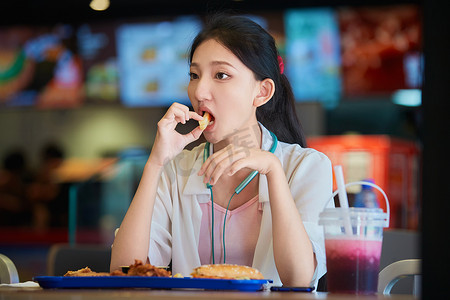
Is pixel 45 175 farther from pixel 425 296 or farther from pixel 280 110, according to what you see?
pixel 425 296

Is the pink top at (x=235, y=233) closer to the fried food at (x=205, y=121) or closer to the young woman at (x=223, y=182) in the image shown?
the young woman at (x=223, y=182)

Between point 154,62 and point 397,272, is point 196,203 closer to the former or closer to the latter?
point 397,272

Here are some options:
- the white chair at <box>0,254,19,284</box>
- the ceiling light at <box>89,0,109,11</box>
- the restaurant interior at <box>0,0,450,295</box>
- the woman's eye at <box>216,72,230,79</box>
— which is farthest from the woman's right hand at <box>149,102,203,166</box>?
the ceiling light at <box>89,0,109,11</box>

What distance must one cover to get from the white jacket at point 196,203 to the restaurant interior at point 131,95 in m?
2.56

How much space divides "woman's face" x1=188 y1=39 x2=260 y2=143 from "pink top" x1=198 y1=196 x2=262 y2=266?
20 centimetres

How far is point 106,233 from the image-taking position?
485 cm

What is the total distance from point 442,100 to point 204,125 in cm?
102

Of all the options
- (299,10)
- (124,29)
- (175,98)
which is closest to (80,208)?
(175,98)

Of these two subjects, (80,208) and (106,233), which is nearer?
(80,208)

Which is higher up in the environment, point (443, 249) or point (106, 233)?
point (106, 233)

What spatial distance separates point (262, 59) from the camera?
5.78ft

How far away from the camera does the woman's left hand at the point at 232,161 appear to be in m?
1.26

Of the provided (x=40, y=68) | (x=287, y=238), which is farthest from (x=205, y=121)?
(x=40, y=68)

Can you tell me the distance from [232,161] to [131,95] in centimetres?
457
